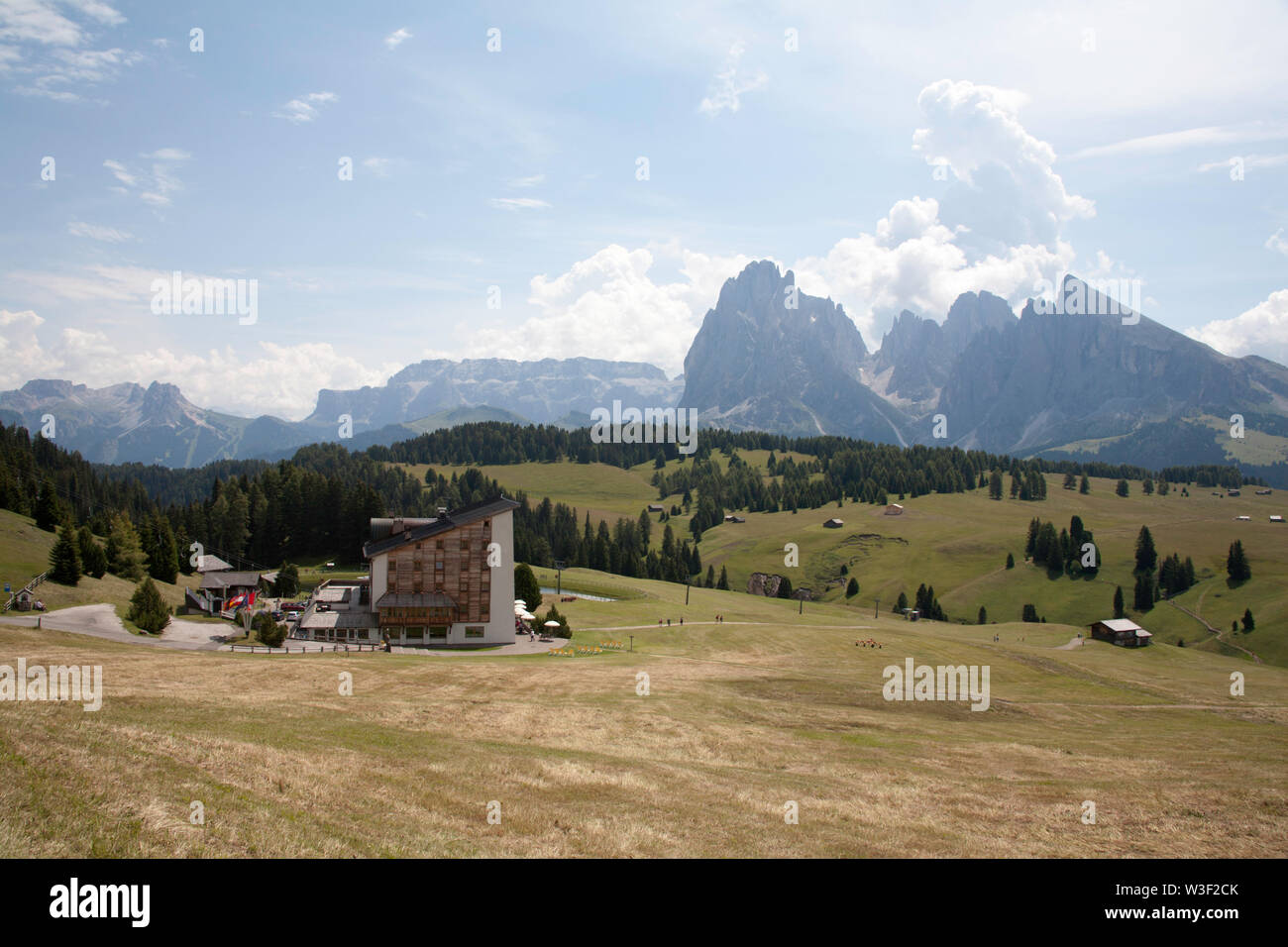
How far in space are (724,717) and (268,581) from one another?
317ft

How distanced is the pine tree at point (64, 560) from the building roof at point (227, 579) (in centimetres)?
1786

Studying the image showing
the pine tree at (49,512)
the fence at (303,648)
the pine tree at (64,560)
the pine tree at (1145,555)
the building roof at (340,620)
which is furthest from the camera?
the pine tree at (1145,555)

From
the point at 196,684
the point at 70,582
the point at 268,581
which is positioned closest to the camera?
the point at 196,684

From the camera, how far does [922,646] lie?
9375cm

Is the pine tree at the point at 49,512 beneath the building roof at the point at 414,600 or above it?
above

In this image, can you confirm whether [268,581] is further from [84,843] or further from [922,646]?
[84,843]

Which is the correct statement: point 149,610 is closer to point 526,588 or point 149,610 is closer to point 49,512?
point 526,588

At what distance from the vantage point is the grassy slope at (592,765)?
16494 mm

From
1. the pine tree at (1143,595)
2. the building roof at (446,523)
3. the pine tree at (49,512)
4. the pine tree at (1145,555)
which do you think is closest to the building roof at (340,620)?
the building roof at (446,523)

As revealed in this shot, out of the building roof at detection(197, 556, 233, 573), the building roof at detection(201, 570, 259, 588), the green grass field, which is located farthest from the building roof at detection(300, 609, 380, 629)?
the building roof at detection(197, 556, 233, 573)

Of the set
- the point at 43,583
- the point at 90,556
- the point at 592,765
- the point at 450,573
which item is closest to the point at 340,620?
the point at 450,573

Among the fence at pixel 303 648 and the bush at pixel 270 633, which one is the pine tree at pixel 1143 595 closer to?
the fence at pixel 303 648

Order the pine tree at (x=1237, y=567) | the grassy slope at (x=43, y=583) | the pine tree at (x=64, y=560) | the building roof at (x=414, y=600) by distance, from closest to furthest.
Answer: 1. the grassy slope at (x=43, y=583)
2. the pine tree at (x=64, y=560)
3. the building roof at (x=414, y=600)
4. the pine tree at (x=1237, y=567)
